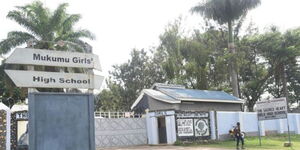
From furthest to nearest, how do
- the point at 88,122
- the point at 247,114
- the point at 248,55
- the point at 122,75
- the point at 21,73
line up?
the point at 122,75
the point at 248,55
the point at 247,114
the point at 88,122
the point at 21,73

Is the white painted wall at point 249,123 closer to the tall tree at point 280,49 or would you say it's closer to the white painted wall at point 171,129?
the white painted wall at point 171,129

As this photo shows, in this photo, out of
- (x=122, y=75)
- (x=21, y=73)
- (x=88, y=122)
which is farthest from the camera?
(x=122, y=75)

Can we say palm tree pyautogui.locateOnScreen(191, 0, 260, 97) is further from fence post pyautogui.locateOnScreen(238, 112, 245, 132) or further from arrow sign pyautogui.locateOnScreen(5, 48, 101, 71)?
arrow sign pyautogui.locateOnScreen(5, 48, 101, 71)

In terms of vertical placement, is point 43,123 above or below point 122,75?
below

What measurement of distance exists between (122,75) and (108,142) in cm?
2391

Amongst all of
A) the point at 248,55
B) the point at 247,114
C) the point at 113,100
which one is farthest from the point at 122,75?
the point at 247,114

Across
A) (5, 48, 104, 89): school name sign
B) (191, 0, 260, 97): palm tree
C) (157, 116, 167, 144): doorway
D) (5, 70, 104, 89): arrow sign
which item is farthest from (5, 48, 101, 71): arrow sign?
(191, 0, 260, 97): palm tree

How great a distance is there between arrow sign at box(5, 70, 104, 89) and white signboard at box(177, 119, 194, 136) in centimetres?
1643

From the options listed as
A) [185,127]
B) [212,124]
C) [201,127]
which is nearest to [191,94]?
[212,124]

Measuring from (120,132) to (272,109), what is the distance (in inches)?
412

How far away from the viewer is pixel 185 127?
25406mm

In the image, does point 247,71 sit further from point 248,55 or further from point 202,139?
point 202,139

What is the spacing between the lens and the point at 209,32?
46.7 meters

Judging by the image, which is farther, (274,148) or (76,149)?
(274,148)
